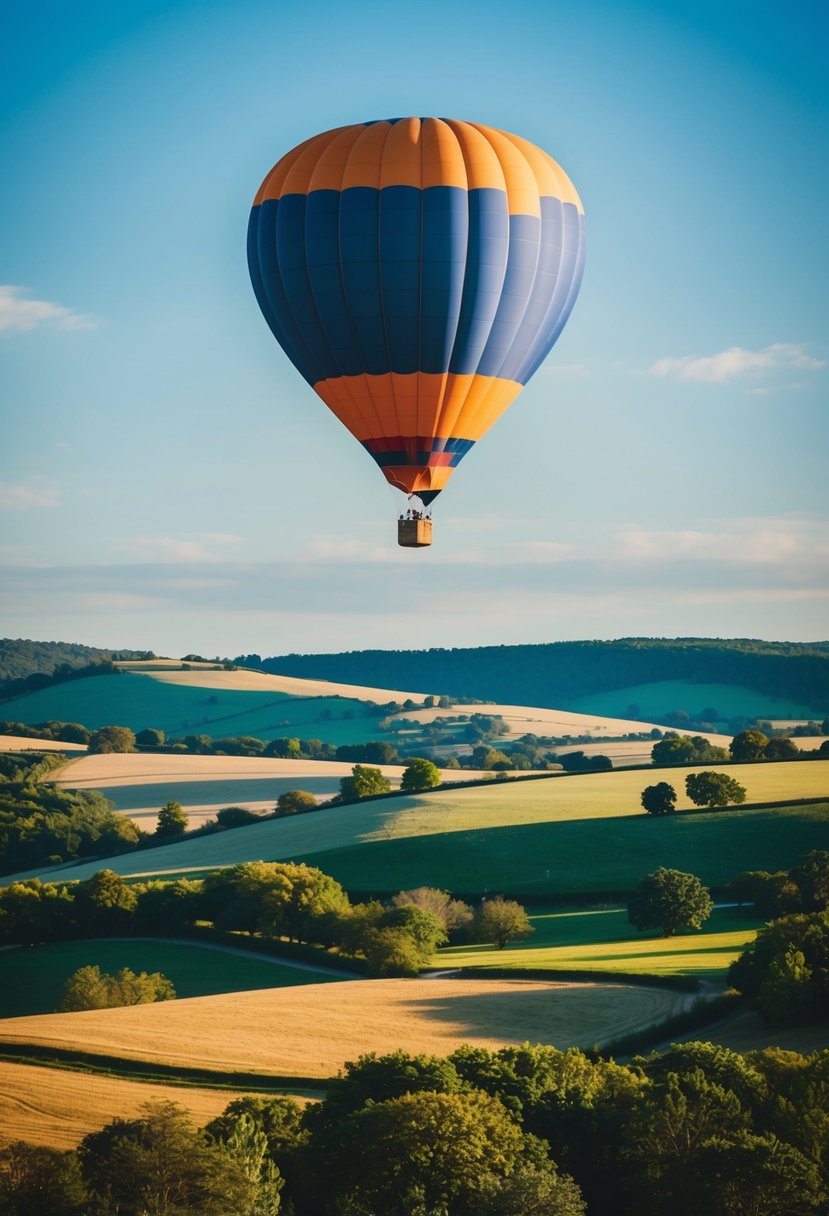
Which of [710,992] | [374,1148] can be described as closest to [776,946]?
[710,992]

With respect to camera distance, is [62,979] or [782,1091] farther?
[62,979]

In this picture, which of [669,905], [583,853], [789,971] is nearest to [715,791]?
[583,853]

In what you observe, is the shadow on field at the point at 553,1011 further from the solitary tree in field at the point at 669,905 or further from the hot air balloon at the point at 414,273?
the hot air balloon at the point at 414,273

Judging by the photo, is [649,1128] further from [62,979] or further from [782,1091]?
[62,979]

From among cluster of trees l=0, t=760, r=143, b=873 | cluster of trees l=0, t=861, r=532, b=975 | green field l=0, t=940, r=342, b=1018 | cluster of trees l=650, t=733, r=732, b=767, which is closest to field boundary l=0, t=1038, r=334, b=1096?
green field l=0, t=940, r=342, b=1018

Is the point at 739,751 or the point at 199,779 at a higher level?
the point at 739,751

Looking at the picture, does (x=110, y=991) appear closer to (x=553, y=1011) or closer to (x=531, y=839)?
(x=553, y=1011)

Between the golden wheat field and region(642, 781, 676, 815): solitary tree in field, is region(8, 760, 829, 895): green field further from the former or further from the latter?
the golden wheat field
